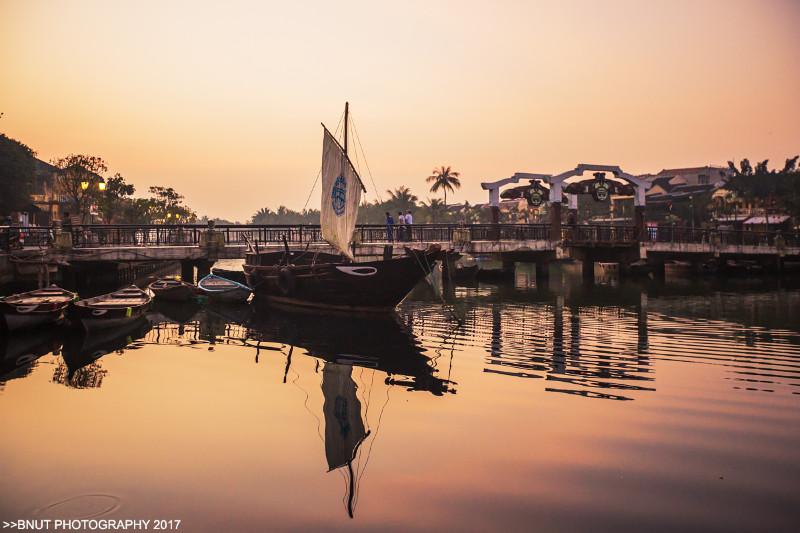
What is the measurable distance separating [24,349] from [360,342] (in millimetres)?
10052

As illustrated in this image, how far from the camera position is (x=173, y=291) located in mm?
33531

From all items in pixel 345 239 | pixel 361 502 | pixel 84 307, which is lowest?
pixel 361 502

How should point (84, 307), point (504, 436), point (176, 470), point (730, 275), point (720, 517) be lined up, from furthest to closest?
point (730, 275), point (84, 307), point (504, 436), point (176, 470), point (720, 517)

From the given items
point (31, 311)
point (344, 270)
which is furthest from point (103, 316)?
point (344, 270)

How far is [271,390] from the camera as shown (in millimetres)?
14664

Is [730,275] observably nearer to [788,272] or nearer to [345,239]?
[788,272]

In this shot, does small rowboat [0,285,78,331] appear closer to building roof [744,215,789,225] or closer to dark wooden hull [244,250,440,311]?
dark wooden hull [244,250,440,311]

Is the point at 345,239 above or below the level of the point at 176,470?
above

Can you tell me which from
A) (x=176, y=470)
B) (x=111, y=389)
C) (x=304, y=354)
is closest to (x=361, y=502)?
(x=176, y=470)

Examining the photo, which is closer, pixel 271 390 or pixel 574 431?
pixel 574 431

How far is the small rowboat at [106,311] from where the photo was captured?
73.2 ft

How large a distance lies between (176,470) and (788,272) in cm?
5990

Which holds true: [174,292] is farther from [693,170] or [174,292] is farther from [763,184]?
[693,170]

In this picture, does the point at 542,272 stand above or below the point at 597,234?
below
